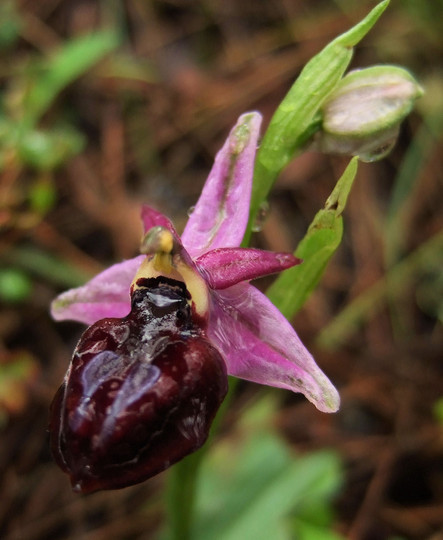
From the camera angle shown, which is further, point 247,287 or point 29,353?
point 29,353

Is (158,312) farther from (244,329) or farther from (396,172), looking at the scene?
(396,172)

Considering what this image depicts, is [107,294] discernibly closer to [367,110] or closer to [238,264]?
[238,264]

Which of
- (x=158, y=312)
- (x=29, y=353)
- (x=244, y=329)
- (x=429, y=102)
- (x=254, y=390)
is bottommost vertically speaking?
(x=254, y=390)

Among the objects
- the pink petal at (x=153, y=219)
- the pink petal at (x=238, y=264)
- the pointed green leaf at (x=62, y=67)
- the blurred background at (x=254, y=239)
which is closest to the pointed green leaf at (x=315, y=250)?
the pink petal at (x=238, y=264)

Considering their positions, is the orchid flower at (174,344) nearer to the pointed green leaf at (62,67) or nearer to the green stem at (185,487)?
the green stem at (185,487)

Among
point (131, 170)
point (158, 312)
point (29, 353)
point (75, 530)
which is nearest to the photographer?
point (158, 312)

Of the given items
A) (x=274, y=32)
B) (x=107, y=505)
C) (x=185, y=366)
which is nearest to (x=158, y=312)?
(x=185, y=366)

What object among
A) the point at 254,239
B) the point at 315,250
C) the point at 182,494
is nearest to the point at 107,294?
the point at 315,250

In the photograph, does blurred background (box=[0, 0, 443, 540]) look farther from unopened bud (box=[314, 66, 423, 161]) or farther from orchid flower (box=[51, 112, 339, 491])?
unopened bud (box=[314, 66, 423, 161])
